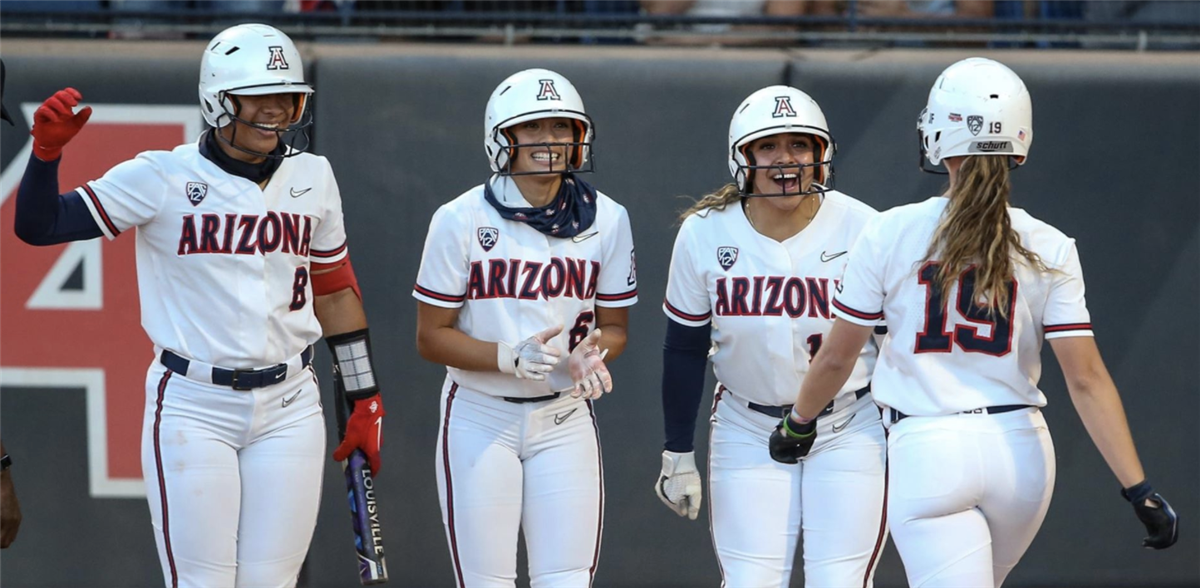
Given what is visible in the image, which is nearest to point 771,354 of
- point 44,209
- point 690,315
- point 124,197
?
point 690,315

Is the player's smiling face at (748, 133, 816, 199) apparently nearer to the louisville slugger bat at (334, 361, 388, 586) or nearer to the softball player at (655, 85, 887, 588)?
the softball player at (655, 85, 887, 588)

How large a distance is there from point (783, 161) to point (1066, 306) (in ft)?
3.61

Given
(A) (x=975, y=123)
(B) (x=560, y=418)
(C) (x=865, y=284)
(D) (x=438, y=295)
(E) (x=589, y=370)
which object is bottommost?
(B) (x=560, y=418)

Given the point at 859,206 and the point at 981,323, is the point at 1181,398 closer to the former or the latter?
the point at 859,206

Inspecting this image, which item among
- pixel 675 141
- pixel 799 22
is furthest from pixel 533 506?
pixel 799 22

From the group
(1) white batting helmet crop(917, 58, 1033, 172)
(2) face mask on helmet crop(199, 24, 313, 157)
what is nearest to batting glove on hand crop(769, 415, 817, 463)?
(1) white batting helmet crop(917, 58, 1033, 172)

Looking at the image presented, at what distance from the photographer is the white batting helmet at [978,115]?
3340 millimetres

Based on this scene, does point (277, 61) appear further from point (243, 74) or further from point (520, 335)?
point (520, 335)

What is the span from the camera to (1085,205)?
5598 millimetres

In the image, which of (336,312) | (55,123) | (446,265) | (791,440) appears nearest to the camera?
(55,123)

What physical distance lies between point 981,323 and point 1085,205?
2.66 metres

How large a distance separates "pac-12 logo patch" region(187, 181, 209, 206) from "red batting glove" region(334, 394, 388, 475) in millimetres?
846

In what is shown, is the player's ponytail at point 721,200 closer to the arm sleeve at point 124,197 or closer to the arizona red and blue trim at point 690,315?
the arizona red and blue trim at point 690,315

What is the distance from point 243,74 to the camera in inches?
151
